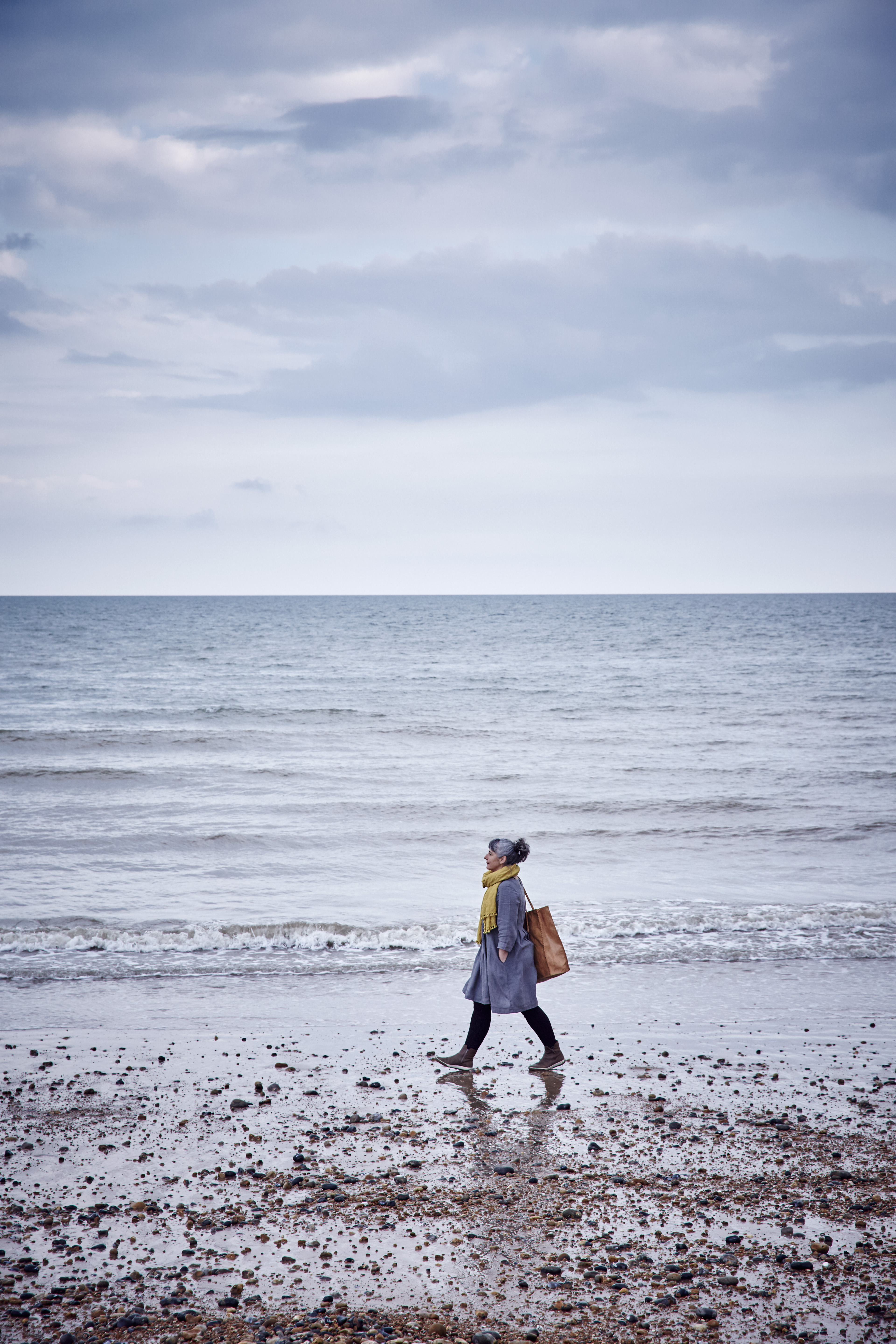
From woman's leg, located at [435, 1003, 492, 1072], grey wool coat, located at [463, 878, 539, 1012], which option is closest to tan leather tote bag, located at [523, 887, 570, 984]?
grey wool coat, located at [463, 878, 539, 1012]

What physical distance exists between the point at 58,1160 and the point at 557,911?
24.0 ft

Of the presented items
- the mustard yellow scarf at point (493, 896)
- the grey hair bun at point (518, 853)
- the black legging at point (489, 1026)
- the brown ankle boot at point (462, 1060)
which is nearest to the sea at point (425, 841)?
the brown ankle boot at point (462, 1060)

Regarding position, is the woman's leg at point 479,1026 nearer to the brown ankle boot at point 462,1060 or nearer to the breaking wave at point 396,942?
the brown ankle boot at point 462,1060

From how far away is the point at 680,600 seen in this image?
191750 mm

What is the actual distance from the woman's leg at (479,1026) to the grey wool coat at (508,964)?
0.17 feet

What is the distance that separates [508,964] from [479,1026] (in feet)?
1.83

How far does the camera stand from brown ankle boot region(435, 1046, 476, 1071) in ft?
23.3

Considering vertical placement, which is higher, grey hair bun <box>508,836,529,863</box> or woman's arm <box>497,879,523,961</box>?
grey hair bun <box>508,836,529,863</box>

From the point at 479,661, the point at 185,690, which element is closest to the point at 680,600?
the point at 479,661

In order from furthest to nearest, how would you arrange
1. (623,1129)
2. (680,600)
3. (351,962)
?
(680,600) → (351,962) → (623,1129)

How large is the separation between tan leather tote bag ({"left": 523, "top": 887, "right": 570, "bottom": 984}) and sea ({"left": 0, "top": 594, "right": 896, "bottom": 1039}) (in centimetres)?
164

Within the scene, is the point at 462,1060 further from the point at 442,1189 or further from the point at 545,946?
the point at 442,1189

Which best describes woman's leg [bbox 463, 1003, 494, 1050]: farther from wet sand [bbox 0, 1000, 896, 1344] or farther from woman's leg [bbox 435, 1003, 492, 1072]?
wet sand [bbox 0, 1000, 896, 1344]

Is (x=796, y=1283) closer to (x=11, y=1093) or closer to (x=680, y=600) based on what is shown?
(x=11, y=1093)
